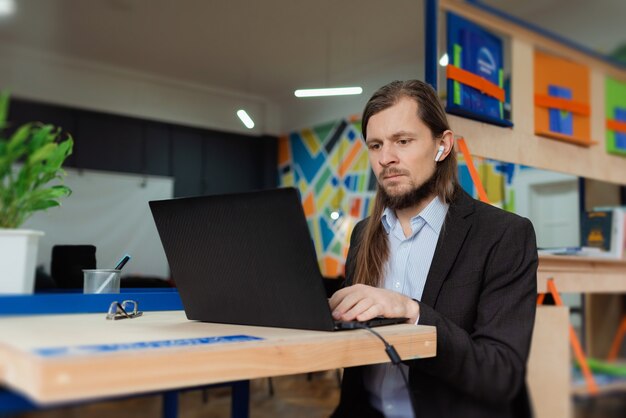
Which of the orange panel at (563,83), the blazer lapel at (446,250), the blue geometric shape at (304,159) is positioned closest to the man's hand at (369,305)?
the blazer lapel at (446,250)

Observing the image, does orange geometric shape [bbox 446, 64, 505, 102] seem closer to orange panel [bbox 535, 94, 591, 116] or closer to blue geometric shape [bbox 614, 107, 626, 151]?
orange panel [bbox 535, 94, 591, 116]

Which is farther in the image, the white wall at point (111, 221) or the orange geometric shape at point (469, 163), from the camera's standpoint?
the orange geometric shape at point (469, 163)

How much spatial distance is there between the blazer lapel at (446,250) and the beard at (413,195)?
95mm

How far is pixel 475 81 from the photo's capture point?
1750mm

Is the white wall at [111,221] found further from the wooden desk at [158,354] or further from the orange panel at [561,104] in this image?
the orange panel at [561,104]

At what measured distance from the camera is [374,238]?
1250 mm

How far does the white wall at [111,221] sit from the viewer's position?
127cm

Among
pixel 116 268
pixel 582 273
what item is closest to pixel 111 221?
pixel 116 268

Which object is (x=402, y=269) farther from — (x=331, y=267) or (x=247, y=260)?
(x=331, y=267)

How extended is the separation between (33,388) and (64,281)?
0.74 metres

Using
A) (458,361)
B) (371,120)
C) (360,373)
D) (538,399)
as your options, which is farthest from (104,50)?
(538,399)

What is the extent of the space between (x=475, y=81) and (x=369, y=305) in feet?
3.75

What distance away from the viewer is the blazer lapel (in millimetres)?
1048

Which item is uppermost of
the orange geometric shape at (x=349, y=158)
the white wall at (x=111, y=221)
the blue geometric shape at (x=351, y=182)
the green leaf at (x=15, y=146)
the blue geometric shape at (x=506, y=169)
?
the orange geometric shape at (x=349, y=158)
